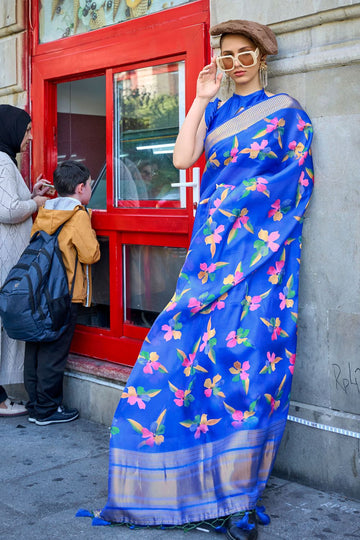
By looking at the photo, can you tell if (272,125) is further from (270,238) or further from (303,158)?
(270,238)

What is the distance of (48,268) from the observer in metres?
4.20

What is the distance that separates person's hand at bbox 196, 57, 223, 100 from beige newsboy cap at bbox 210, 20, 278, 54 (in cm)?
17

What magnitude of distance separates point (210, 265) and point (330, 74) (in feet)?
3.32

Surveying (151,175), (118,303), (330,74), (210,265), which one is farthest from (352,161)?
(118,303)

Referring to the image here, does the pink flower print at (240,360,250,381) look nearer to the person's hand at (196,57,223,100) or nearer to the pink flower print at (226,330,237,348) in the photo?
the pink flower print at (226,330,237,348)

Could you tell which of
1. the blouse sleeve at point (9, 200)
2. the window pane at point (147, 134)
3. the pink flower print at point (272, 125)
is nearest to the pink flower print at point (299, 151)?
the pink flower print at point (272, 125)

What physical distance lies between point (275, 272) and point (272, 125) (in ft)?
2.07

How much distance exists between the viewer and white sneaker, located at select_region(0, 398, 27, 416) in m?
4.57

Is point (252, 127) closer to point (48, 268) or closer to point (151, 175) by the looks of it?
point (151, 175)

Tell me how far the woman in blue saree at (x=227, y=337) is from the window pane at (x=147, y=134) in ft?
3.14

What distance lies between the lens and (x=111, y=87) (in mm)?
4367

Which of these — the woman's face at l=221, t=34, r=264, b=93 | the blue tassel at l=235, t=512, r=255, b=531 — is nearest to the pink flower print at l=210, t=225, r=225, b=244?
the woman's face at l=221, t=34, r=264, b=93

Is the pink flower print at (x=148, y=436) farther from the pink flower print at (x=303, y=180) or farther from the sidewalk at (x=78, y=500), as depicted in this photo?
the pink flower print at (x=303, y=180)

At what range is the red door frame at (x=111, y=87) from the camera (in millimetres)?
3840
